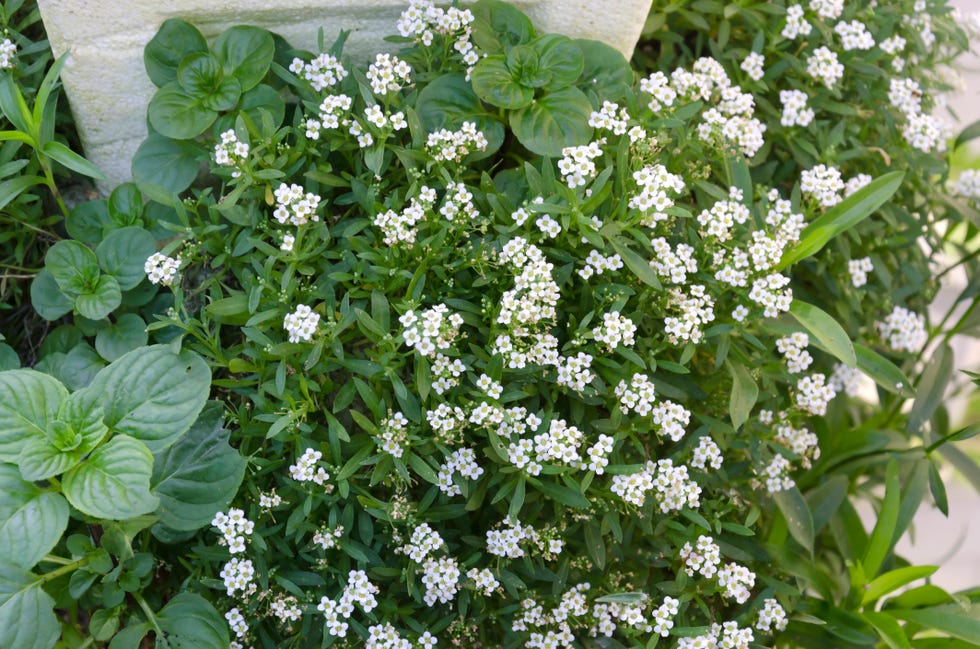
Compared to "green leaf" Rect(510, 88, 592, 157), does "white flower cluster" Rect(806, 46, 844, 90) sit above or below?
above

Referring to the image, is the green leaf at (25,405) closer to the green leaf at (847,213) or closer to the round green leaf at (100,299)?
the round green leaf at (100,299)

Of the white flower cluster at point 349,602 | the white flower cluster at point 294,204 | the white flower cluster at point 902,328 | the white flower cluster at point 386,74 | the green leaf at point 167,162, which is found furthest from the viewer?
the white flower cluster at point 902,328

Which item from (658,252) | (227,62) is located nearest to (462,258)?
(658,252)

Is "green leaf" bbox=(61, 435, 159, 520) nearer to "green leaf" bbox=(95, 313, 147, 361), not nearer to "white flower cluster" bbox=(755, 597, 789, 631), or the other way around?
"green leaf" bbox=(95, 313, 147, 361)

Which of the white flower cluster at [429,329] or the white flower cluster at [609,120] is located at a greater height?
the white flower cluster at [609,120]

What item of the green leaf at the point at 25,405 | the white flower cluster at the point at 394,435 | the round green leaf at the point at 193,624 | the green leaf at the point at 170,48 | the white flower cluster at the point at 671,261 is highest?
the green leaf at the point at 170,48

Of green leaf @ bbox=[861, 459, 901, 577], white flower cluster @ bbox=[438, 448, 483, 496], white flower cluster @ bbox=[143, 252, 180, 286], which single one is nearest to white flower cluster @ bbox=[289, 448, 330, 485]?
white flower cluster @ bbox=[438, 448, 483, 496]

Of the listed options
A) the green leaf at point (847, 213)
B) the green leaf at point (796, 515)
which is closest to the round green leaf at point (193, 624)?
the green leaf at point (796, 515)
